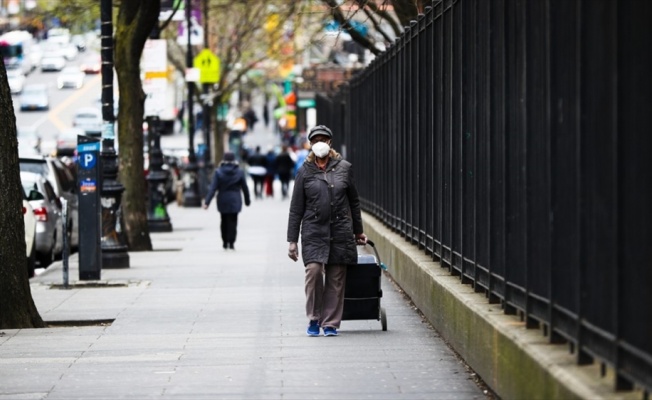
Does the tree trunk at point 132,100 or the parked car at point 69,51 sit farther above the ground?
the parked car at point 69,51

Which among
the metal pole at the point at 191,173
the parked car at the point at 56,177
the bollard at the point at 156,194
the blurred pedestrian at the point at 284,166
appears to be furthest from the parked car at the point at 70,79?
the parked car at the point at 56,177

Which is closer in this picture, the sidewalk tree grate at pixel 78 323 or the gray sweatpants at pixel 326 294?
the gray sweatpants at pixel 326 294

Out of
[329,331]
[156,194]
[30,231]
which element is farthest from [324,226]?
[156,194]

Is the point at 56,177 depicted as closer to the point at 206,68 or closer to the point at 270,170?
the point at 206,68

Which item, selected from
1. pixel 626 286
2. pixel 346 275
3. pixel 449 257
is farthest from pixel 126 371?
pixel 626 286

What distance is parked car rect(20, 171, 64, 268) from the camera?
76.1 feet

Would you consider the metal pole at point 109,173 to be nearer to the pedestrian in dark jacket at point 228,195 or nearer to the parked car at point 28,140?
the pedestrian in dark jacket at point 228,195

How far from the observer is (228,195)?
1022 inches

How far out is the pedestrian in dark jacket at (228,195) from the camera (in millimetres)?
25922

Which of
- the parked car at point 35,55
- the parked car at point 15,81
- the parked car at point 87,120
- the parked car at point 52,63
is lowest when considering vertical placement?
the parked car at point 87,120

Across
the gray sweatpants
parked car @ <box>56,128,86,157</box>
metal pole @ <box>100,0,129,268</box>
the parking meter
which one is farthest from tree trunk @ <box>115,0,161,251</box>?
parked car @ <box>56,128,86,157</box>

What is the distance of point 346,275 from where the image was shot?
1344cm

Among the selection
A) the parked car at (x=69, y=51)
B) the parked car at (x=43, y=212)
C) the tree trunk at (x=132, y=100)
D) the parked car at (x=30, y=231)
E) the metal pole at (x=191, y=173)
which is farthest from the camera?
the parked car at (x=69, y=51)

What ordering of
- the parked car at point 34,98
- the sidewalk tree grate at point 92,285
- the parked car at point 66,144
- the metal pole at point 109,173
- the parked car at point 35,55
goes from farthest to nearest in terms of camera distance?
the parked car at point 35,55 < the parked car at point 34,98 < the parked car at point 66,144 < the metal pole at point 109,173 < the sidewalk tree grate at point 92,285
